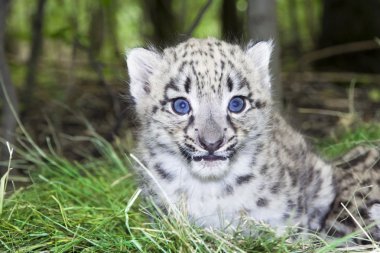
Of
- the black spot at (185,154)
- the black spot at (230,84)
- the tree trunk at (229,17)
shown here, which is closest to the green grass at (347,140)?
the black spot at (230,84)

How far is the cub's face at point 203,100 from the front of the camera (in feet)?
13.6

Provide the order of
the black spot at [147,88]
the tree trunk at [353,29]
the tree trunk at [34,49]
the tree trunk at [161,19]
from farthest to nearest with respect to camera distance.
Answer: the tree trunk at [161,19] → the tree trunk at [353,29] → the tree trunk at [34,49] → the black spot at [147,88]

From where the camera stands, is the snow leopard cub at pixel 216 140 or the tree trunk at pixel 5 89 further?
the tree trunk at pixel 5 89

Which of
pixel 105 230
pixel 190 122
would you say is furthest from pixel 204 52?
pixel 105 230

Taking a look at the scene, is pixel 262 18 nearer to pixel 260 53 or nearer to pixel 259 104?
pixel 260 53

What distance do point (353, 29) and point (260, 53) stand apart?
6.44 m

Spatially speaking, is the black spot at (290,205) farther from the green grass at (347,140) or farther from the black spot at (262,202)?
the green grass at (347,140)

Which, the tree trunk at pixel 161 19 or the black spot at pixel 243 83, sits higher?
the tree trunk at pixel 161 19

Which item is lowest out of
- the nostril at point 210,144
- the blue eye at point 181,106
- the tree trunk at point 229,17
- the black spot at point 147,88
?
the nostril at point 210,144

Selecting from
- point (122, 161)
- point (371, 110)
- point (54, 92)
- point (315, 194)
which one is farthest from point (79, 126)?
point (315, 194)

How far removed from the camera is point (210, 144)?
158 inches

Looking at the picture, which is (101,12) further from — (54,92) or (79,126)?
(79,126)

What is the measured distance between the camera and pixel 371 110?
9.02 meters

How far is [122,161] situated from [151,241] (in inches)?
97.2
